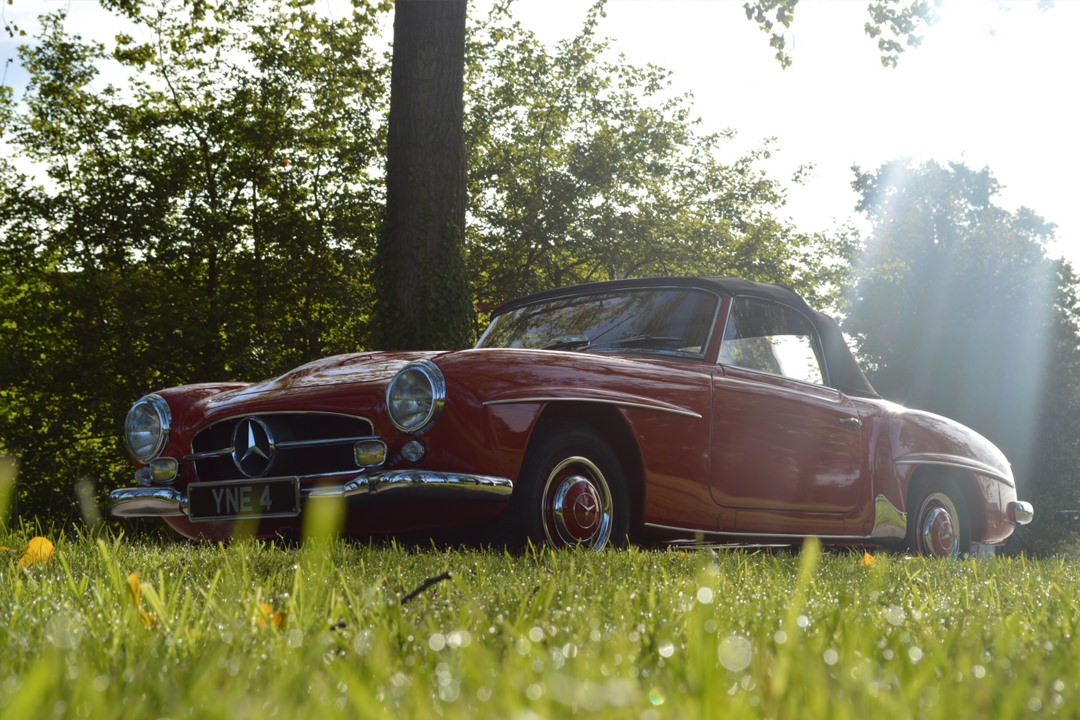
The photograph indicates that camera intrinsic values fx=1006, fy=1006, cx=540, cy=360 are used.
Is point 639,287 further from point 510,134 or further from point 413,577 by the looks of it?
point 510,134

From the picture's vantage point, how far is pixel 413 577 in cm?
263

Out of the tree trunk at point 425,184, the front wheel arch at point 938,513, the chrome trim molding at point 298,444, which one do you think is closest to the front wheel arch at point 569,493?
the chrome trim molding at point 298,444

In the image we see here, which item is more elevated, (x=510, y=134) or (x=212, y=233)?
(x=510, y=134)

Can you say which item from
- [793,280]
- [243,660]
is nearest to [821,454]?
[243,660]

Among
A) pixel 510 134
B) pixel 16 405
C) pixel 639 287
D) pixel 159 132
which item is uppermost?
pixel 510 134

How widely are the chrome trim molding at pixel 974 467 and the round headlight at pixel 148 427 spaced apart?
4082mm

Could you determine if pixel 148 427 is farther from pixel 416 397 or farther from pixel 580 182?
pixel 580 182

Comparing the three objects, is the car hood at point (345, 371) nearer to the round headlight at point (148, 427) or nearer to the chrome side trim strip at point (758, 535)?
the round headlight at point (148, 427)

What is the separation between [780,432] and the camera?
5098 mm

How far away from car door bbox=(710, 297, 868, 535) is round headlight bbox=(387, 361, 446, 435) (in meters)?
1.48

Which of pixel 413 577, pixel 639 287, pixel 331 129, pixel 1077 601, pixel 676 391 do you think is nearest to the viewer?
pixel 1077 601

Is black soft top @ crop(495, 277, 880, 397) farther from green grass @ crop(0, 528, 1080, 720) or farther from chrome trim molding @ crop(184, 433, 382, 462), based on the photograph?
green grass @ crop(0, 528, 1080, 720)

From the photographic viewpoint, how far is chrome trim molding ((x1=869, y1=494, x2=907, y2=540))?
5797 mm

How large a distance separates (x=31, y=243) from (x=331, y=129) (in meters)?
5.38
